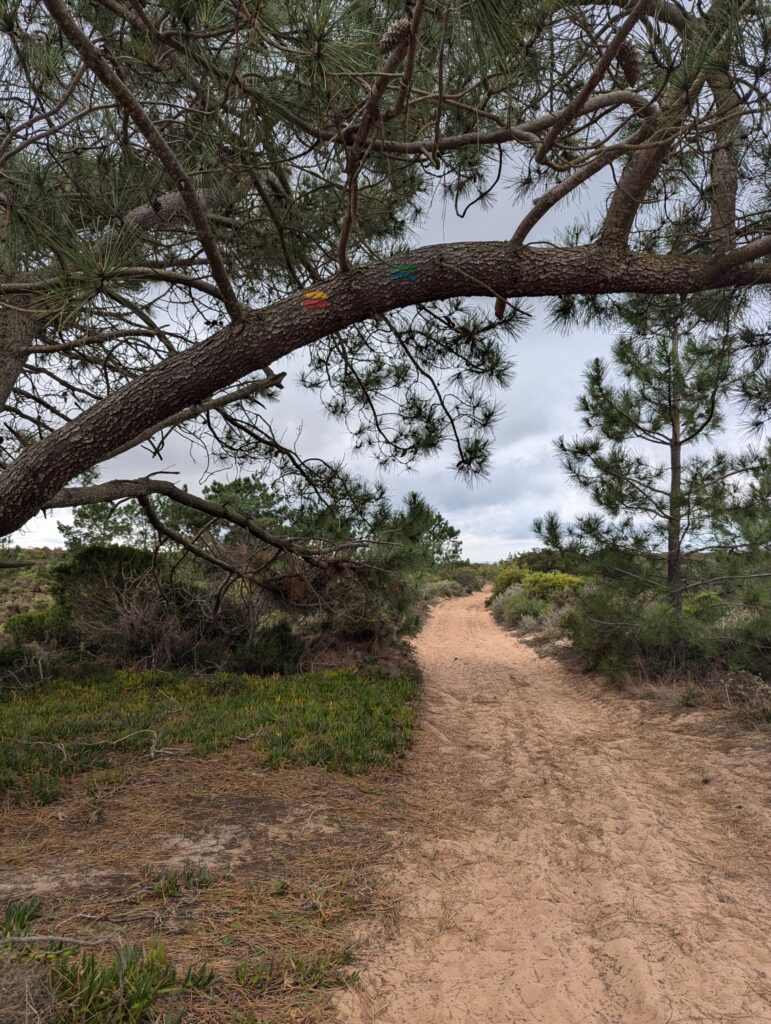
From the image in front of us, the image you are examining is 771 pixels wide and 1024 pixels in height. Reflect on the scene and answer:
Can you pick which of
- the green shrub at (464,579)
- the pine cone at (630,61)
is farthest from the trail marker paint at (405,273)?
the green shrub at (464,579)

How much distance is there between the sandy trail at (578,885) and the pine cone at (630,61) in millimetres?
4429

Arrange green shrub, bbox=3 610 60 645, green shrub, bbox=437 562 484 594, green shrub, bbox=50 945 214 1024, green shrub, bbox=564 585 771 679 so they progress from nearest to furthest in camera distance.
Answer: green shrub, bbox=50 945 214 1024, green shrub, bbox=564 585 771 679, green shrub, bbox=3 610 60 645, green shrub, bbox=437 562 484 594

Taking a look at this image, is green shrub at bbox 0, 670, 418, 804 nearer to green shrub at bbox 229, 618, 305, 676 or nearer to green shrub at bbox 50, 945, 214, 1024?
green shrub at bbox 229, 618, 305, 676

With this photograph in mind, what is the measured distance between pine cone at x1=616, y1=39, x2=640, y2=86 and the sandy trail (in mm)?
4429

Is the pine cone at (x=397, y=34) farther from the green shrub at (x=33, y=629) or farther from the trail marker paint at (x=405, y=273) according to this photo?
the green shrub at (x=33, y=629)

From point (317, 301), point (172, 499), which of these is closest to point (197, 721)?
point (172, 499)

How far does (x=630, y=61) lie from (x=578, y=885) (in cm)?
452

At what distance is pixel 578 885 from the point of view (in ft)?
10.8

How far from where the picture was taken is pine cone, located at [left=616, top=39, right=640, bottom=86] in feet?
10.9

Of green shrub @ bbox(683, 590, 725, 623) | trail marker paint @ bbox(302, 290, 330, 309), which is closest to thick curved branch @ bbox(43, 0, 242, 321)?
trail marker paint @ bbox(302, 290, 330, 309)

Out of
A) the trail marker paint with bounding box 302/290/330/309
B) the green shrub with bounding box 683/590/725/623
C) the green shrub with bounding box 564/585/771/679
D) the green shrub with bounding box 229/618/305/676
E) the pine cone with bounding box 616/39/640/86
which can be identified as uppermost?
the pine cone with bounding box 616/39/640/86

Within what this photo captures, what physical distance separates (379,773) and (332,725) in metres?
0.99

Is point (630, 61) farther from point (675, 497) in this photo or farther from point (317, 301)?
point (675, 497)

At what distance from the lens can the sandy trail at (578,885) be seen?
2402 millimetres
